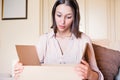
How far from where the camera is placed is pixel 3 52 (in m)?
2.69

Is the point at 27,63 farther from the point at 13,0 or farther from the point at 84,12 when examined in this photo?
the point at 84,12

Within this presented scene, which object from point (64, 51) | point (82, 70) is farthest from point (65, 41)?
point (82, 70)

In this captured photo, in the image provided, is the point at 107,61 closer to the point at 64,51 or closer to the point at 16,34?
the point at 64,51

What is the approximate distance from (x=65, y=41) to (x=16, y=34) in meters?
1.73

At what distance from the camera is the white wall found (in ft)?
8.66

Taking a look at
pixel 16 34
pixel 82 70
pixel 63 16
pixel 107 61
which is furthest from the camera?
pixel 16 34

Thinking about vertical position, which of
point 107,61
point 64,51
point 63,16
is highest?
point 63,16

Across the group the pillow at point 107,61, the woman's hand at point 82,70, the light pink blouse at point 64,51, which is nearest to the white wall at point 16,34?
the pillow at point 107,61

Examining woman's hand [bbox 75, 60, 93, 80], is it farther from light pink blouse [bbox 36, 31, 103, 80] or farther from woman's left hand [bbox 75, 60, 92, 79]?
light pink blouse [bbox 36, 31, 103, 80]

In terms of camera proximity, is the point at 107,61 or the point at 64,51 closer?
the point at 64,51

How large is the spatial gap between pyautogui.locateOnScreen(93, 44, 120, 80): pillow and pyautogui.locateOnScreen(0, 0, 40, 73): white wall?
1.19 meters

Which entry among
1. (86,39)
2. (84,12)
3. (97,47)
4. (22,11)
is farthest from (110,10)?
(86,39)

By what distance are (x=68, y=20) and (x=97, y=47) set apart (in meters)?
0.69

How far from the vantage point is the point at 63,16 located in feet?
3.29
